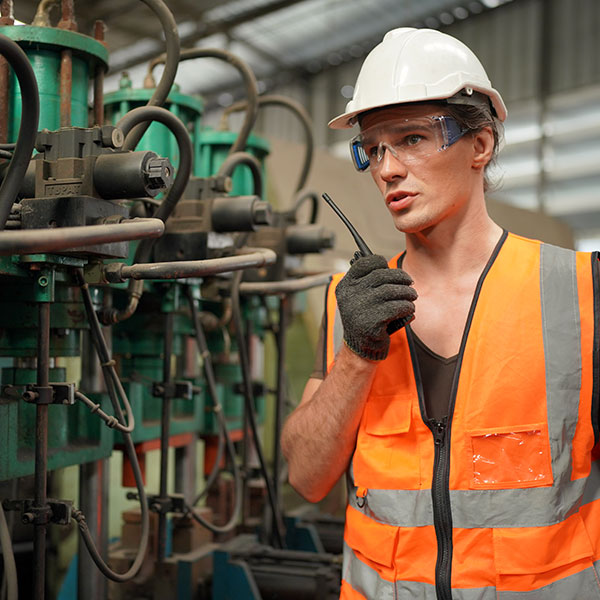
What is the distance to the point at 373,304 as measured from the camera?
1.02 metres

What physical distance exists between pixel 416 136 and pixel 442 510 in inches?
22.4

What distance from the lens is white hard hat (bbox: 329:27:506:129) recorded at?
1088 mm

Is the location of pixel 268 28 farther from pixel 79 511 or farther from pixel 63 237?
pixel 63 237

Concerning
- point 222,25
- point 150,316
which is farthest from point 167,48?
point 222,25

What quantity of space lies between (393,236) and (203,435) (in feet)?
5.55

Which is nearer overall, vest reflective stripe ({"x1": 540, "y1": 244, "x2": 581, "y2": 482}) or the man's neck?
vest reflective stripe ({"x1": 540, "y1": 244, "x2": 581, "y2": 482})

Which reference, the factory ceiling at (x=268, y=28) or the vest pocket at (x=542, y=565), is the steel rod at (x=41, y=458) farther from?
the factory ceiling at (x=268, y=28)

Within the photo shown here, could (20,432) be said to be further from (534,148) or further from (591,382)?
(534,148)

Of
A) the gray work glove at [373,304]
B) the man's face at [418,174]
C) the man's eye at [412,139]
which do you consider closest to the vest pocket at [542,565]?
the gray work glove at [373,304]

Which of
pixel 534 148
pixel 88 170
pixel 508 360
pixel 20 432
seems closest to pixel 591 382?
pixel 508 360

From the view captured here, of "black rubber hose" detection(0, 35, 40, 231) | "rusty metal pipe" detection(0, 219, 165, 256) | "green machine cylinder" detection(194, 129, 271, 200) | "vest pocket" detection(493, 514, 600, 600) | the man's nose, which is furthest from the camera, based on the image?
"green machine cylinder" detection(194, 129, 271, 200)

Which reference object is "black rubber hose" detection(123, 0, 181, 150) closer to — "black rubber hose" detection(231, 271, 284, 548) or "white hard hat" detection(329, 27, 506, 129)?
"white hard hat" detection(329, 27, 506, 129)

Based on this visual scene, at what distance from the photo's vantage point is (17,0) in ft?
16.4

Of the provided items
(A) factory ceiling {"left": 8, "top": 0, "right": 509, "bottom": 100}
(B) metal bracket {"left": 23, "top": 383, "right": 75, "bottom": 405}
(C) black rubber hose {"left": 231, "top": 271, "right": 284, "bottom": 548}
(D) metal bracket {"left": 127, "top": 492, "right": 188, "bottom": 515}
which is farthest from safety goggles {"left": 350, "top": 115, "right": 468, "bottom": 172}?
(A) factory ceiling {"left": 8, "top": 0, "right": 509, "bottom": 100}
